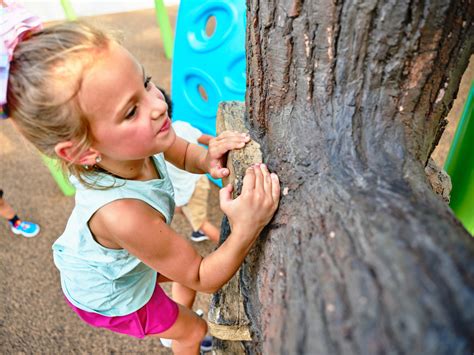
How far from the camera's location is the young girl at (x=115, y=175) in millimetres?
831

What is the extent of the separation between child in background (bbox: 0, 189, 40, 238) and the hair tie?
5.24ft

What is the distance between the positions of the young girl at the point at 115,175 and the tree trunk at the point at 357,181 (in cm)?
10

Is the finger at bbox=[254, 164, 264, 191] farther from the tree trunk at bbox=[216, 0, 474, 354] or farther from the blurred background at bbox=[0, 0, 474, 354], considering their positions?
the blurred background at bbox=[0, 0, 474, 354]

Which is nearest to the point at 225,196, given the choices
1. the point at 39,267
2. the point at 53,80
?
the point at 53,80

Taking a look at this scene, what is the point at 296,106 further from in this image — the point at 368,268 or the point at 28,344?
the point at 28,344

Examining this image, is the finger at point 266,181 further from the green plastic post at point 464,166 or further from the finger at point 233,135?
the green plastic post at point 464,166

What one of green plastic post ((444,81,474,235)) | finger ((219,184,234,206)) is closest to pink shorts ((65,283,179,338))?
finger ((219,184,234,206))

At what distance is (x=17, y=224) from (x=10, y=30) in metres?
1.71

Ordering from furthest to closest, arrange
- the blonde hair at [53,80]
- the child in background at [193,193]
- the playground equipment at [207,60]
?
the playground equipment at [207,60]
the child in background at [193,193]
the blonde hair at [53,80]

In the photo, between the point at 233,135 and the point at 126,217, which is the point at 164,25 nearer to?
the point at 233,135

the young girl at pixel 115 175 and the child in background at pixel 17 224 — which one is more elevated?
the young girl at pixel 115 175

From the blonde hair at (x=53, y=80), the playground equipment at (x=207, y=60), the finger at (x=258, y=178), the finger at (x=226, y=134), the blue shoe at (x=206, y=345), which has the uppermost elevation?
the blonde hair at (x=53, y=80)

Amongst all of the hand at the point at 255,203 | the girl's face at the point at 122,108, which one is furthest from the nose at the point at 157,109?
the hand at the point at 255,203

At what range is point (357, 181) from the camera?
69 centimetres
